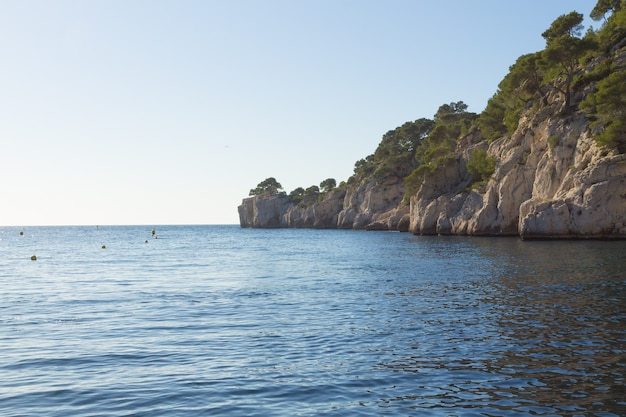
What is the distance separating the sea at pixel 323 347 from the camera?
11398 mm

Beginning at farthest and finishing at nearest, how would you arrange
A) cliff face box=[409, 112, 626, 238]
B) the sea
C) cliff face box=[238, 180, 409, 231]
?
cliff face box=[238, 180, 409, 231] → cliff face box=[409, 112, 626, 238] → the sea

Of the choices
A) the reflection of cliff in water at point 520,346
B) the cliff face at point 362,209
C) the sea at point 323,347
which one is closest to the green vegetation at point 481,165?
the cliff face at point 362,209

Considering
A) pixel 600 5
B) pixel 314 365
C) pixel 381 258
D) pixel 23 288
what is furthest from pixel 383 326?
pixel 600 5

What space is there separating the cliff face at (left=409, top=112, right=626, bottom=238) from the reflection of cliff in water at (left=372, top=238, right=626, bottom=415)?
30029 millimetres

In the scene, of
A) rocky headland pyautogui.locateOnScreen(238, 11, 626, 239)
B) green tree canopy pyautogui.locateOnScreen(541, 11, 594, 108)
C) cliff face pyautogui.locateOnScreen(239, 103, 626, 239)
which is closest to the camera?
cliff face pyautogui.locateOnScreen(239, 103, 626, 239)

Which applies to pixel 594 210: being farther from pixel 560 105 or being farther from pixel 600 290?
A: pixel 600 290

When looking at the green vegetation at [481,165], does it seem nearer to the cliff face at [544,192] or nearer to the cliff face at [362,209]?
the cliff face at [544,192]

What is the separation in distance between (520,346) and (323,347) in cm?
572

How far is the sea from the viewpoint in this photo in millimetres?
11398

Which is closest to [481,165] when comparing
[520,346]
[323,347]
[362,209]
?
[362,209]

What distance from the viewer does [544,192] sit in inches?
2682

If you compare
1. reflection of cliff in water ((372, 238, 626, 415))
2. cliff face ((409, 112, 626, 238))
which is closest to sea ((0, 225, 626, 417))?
reflection of cliff in water ((372, 238, 626, 415))

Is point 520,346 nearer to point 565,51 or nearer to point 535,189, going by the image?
point 535,189

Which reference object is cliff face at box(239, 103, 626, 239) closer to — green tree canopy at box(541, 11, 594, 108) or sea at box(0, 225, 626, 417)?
green tree canopy at box(541, 11, 594, 108)
